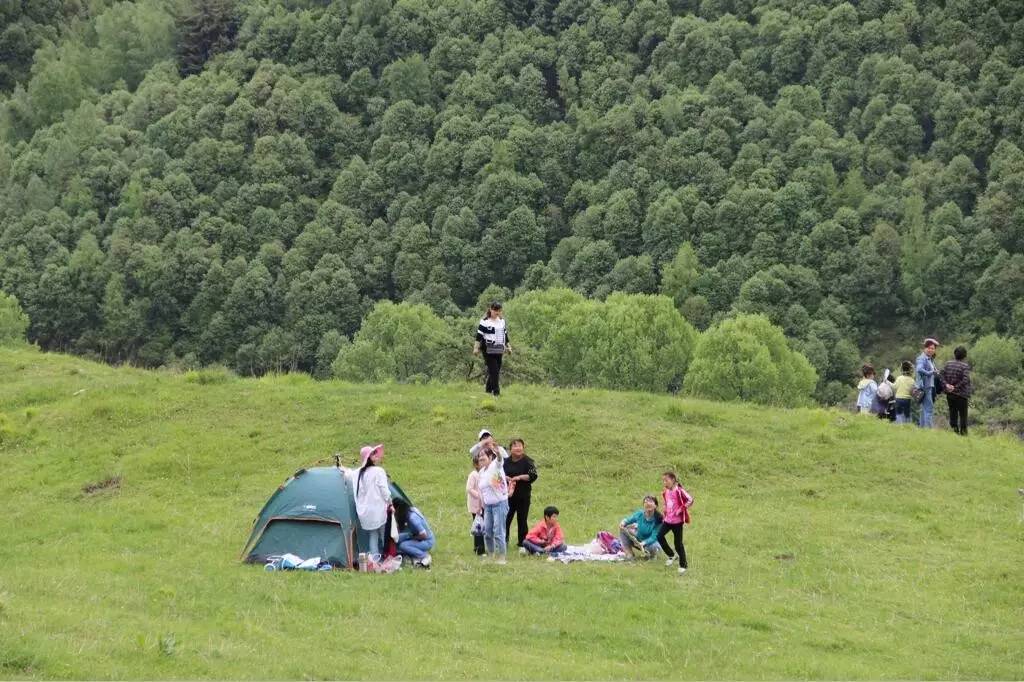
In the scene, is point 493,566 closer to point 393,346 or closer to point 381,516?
point 381,516

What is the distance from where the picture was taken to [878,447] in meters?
32.1

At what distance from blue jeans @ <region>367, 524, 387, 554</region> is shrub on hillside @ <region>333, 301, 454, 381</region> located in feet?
269

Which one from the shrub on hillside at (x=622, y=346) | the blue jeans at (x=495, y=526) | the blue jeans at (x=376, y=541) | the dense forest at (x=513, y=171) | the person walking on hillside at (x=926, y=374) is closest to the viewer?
the blue jeans at (x=376, y=541)

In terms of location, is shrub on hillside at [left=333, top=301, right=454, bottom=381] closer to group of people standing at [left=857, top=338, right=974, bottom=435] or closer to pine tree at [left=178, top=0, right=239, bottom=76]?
group of people standing at [left=857, top=338, right=974, bottom=435]

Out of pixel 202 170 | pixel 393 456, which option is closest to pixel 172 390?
pixel 393 456

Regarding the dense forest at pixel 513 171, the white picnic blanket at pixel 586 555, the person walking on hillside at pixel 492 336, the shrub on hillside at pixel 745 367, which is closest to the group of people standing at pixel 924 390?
the person walking on hillside at pixel 492 336

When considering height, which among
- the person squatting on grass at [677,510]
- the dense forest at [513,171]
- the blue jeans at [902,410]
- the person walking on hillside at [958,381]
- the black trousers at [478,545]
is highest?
the dense forest at [513,171]

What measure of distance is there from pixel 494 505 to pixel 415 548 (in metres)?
1.53

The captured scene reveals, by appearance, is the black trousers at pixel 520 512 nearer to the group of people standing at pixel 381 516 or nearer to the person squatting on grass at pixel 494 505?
the person squatting on grass at pixel 494 505

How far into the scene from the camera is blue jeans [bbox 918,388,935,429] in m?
34.1

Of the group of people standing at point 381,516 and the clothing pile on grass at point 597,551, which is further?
the clothing pile on grass at point 597,551

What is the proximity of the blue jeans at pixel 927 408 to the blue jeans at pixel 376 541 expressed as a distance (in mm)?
17266

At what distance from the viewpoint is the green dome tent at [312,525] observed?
22.5 metres

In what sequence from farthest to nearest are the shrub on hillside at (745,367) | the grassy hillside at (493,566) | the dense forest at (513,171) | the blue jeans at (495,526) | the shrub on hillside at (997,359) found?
the dense forest at (513,171), the shrub on hillside at (997,359), the shrub on hillside at (745,367), the blue jeans at (495,526), the grassy hillside at (493,566)
